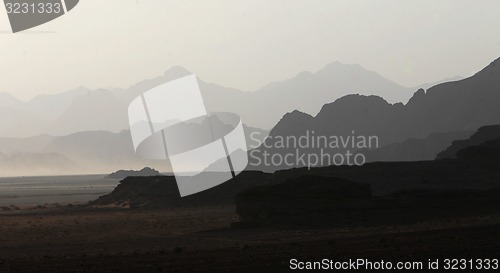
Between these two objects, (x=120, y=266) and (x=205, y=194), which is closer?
(x=120, y=266)

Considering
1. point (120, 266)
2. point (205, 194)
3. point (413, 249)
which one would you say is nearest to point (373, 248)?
point (413, 249)

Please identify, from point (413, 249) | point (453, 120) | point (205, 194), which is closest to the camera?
point (413, 249)

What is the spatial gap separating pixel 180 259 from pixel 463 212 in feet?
139

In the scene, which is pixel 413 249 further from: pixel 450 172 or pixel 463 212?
pixel 450 172

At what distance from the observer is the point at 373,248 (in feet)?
154

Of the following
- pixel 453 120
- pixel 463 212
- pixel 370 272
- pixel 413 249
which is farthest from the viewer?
pixel 453 120

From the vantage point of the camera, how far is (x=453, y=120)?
187375mm

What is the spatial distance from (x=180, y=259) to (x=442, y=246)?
17508mm

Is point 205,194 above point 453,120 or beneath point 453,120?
beneath

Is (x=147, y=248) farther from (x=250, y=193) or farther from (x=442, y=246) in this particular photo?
(x=250, y=193)

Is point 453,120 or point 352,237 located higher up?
point 453,120

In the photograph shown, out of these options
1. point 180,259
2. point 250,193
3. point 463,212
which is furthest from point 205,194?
point 180,259

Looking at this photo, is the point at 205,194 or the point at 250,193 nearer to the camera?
the point at 250,193

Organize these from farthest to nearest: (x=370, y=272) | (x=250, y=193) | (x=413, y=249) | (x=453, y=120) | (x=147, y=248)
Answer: (x=453, y=120) < (x=250, y=193) < (x=147, y=248) < (x=413, y=249) < (x=370, y=272)
